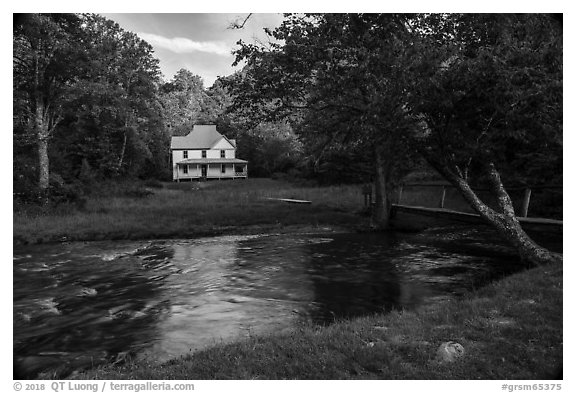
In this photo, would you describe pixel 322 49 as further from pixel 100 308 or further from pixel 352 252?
→ pixel 100 308

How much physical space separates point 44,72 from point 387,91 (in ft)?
62.8

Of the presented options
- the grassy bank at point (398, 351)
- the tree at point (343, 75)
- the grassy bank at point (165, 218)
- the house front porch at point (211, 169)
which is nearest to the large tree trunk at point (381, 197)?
the tree at point (343, 75)

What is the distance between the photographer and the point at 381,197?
67.9 ft

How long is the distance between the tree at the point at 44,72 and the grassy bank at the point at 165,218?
135 inches

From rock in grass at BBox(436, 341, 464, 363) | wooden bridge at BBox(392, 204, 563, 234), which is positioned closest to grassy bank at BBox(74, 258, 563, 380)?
rock in grass at BBox(436, 341, 464, 363)

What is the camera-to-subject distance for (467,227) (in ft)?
65.8

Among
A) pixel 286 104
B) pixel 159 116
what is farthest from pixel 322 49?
pixel 159 116

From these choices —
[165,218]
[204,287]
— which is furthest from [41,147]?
[204,287]

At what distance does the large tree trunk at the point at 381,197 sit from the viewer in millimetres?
20453

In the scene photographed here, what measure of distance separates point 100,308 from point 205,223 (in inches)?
472

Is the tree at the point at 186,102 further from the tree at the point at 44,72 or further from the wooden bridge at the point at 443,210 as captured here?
the wooden bridge at the point at 443,210

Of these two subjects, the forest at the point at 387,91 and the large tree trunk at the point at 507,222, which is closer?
the forest at the point at 387,91
